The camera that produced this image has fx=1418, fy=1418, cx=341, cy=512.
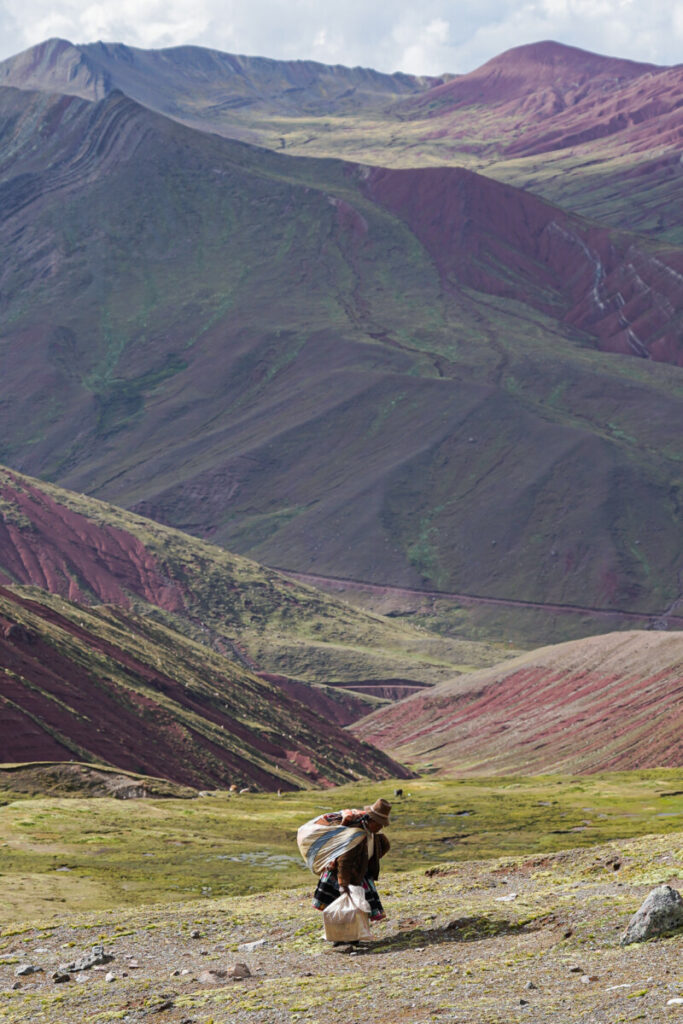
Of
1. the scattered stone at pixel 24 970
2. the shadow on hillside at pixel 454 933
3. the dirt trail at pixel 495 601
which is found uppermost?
the shadow on hillside at pixel 454 933

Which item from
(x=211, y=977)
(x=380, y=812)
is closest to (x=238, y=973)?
(x=211, y=977)

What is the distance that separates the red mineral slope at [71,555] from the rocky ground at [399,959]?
318ft

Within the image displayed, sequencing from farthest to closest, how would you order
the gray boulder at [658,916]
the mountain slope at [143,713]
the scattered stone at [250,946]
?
1. the mountain slope at [143,713]
2. the scattered stone at [250,946]
3. the gray boulder at [658,916]

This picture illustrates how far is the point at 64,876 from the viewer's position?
3200 centimetres

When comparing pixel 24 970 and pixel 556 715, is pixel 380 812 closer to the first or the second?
pixel 24 970

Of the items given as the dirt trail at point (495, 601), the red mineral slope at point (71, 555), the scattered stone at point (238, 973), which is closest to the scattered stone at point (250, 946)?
the scattered stone at point (238, 973)

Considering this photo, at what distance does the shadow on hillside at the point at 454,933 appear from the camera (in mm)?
18453

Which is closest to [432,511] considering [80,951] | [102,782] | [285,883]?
[102,782]

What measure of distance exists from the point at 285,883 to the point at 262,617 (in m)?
99.0

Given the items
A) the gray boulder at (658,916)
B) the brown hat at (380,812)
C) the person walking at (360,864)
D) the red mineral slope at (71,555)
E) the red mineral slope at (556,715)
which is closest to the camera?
the gray boulder at (658,916)

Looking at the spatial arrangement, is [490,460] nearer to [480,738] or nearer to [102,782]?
[480,738]

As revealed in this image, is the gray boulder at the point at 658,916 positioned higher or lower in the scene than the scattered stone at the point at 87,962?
higher

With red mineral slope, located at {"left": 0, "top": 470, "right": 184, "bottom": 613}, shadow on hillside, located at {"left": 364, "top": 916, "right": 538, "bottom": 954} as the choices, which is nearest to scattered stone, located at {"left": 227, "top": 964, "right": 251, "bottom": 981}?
shadow on hillside, located at {"left": 364, "top": 916, "right": 538, "bottom": 954}

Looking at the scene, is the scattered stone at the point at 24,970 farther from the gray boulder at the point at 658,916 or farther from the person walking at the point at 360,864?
the gray boulder at the point at 658,916
